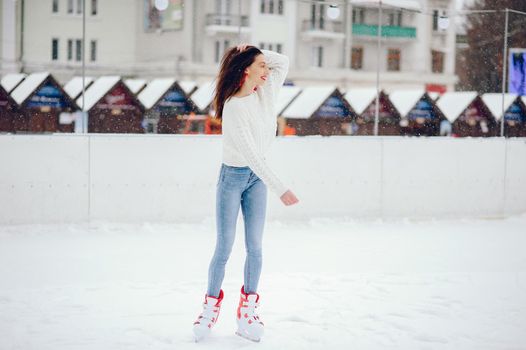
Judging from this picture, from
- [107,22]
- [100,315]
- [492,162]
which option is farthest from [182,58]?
[100,315]

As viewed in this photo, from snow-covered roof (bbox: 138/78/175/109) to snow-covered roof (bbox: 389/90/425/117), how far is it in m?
4.36

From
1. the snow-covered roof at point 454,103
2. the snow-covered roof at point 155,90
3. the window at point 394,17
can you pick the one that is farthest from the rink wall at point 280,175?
the snow-covered roof at point 454,103

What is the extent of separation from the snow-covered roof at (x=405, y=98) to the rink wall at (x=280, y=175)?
6199mm

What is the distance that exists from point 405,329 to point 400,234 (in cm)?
354

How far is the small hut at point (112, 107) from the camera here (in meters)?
8.26

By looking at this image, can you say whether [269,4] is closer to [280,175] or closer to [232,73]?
[280,175]

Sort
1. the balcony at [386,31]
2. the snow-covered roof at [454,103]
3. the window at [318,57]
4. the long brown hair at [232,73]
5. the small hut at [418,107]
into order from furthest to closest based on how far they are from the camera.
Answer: the window at [318,57] < the snow-covered roof at [454,103] < the small hut at [418,107] < the balcony at [386,31] < the long brown hair at [232,73]

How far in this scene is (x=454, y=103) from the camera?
1688cm

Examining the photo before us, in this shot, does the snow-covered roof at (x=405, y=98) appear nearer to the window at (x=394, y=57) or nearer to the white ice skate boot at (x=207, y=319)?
the window at (x=394, y=57)

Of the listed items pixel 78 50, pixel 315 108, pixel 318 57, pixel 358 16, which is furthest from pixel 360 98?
pixel 318 57

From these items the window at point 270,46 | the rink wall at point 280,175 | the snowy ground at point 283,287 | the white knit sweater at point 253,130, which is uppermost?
the window at point 270,46

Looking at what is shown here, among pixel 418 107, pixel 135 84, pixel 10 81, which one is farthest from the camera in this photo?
pixel 418 107

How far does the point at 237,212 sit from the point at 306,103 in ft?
39.0

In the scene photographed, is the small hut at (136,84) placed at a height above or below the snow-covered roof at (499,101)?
above
